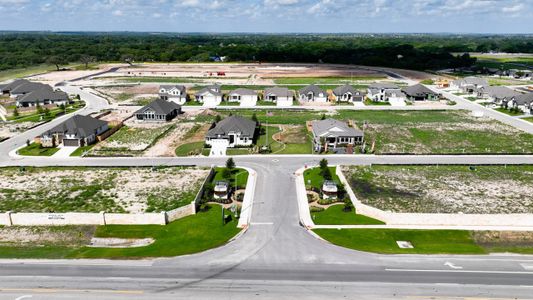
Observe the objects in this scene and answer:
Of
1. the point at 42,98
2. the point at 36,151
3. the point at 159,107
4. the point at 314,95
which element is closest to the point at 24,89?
the point at 42,98

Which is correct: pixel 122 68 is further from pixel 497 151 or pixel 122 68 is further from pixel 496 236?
pixel 496 236

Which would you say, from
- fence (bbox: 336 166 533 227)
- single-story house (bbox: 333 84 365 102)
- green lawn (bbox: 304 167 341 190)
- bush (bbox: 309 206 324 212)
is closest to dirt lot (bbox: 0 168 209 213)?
green lawn (bbox: 304 167 341 190)

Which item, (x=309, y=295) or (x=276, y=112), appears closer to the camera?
(x=309, y=295)

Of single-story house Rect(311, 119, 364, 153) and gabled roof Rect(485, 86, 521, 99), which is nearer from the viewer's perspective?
single-story house Rect(311, 119, 364, 153)

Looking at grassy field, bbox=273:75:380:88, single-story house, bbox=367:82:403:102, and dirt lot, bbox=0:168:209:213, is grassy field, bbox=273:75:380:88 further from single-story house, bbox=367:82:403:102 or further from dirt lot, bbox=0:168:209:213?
dirt lot, bbox=0:168:209:213

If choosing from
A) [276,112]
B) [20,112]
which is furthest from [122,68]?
[276,112]
